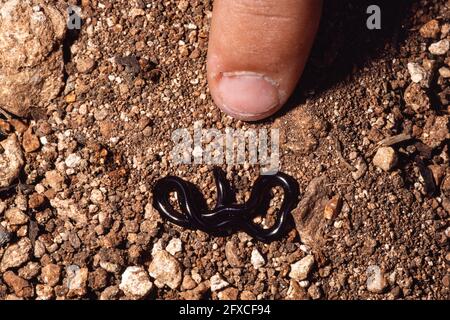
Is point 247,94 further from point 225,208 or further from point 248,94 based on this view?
point 225,208

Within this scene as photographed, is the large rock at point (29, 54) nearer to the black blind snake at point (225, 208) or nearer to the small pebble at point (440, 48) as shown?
the black blind snake at point (225, 208)

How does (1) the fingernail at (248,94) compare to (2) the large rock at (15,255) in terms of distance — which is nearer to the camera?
(1) the fingernail at (248,94)

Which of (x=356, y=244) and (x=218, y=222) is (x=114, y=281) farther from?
(x=356, y=244)

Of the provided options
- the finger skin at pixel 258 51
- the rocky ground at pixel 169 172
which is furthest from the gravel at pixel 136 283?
the finger skin at pixel 258 51

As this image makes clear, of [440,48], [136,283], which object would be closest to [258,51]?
[440,48]
